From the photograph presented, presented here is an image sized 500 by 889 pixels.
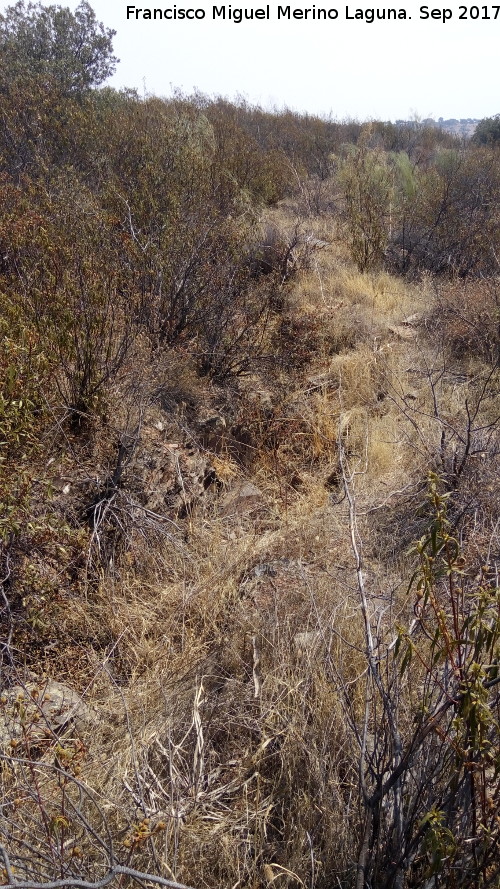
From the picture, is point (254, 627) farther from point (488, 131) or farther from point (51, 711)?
point (488, 131)

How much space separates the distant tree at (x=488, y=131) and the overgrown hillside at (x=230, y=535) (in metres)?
11.0

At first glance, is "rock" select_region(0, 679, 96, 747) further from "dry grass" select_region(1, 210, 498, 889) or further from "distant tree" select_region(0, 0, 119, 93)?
"distant tree" select_region(0, 0, 119, 93)

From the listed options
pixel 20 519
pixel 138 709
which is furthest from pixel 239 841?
pixel 20 519

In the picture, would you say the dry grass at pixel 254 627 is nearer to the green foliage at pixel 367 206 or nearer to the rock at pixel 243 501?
the rock at pixel 243 501

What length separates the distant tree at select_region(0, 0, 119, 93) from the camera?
9.25 meters

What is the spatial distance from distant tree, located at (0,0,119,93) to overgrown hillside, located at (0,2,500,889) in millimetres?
1545

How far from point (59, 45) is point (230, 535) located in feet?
32.3

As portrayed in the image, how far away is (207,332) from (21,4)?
875cm

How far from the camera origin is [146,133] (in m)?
7.91

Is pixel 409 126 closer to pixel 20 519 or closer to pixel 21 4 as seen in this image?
pixel 21 4

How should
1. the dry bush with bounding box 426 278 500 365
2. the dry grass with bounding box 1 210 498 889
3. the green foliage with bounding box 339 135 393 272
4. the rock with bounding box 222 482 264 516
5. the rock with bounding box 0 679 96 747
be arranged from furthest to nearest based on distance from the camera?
the green foliage with bounding box 339 135 393 272
the dry bush with bounding box 426 278 500 365
the rock with bounding box 222 482 264 516
the rock with bounding box 0 679 96 747
the dry grass with bounding box 1 210 498 889

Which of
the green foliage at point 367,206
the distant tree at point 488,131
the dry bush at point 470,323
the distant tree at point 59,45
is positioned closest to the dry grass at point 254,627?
the dry bush at point 470,323

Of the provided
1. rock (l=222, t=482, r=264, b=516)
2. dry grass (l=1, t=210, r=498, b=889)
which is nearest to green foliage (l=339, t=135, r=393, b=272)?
dry grass (l=1, t=210, r=498, b=889)

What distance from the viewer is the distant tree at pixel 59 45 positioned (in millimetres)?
9250
